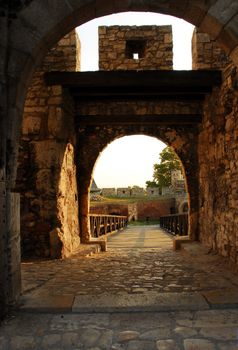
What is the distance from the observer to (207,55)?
246 inches

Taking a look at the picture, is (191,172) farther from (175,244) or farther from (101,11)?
(101,11)

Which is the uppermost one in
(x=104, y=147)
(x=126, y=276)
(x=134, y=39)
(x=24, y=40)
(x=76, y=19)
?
(x=134, y=39)

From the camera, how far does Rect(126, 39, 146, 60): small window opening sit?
704 cm

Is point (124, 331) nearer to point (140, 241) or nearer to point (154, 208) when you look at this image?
point (140, 241)

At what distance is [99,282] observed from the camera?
3785 mm

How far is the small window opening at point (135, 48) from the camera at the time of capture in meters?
7.04

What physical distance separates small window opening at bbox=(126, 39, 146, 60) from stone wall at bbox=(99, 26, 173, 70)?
98mm

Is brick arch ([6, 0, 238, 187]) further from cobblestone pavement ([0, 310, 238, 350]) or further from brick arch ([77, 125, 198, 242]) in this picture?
brick arch ([77, 125, 198, 242])

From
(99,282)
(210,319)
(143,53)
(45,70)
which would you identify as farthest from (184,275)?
(143,53)

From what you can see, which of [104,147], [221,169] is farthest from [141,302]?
[104,147]

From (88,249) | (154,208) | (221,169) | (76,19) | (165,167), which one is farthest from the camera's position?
(165,167)

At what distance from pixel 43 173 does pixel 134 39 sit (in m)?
3.53

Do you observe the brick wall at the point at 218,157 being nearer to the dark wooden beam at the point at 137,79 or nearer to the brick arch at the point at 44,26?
the dark wooden beam at the point at 137,79

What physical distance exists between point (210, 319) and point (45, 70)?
5.05 meters
